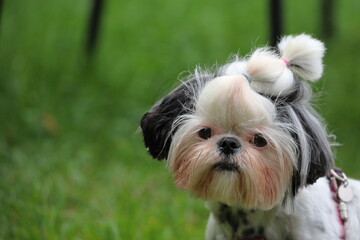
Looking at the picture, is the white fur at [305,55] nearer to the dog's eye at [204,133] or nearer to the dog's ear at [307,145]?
the dog's ear at [307,145]

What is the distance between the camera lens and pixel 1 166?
459cm

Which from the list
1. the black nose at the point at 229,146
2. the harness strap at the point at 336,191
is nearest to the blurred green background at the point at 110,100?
the harness strap at the point at 336,191

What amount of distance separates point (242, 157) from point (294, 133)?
24cm

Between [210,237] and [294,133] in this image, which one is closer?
[294,133]

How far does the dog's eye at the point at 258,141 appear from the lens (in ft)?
8.19

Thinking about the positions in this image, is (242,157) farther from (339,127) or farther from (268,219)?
(339,127)

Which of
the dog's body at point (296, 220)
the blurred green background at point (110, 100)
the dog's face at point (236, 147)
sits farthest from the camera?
the blurred green background at point (110, 100)

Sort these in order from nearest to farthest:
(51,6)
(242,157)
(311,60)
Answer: (242,157) < (311,60) < (51,6)

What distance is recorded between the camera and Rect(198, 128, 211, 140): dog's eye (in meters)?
2.54

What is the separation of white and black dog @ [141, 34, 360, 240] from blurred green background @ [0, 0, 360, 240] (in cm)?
26

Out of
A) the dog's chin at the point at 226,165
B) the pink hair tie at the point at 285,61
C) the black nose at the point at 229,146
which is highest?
the pink hair tie at the point at 285,61

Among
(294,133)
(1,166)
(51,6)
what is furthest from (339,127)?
(51,6)

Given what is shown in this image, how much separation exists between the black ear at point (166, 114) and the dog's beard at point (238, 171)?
3.8 inches

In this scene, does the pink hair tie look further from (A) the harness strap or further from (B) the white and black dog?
(A) the harness strap
